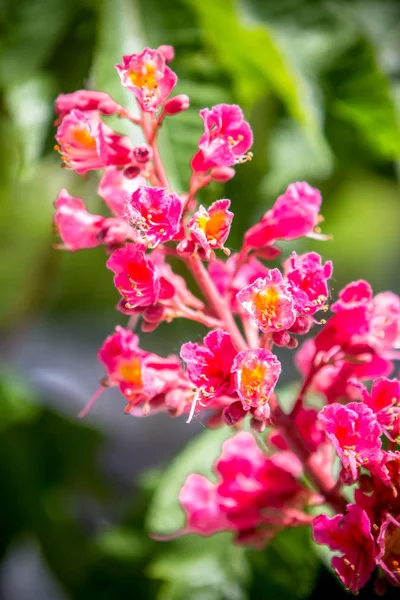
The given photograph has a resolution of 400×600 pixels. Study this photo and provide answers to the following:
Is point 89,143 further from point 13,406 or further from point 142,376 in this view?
point 13,406

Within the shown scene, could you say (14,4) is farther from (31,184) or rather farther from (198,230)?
(31,184)

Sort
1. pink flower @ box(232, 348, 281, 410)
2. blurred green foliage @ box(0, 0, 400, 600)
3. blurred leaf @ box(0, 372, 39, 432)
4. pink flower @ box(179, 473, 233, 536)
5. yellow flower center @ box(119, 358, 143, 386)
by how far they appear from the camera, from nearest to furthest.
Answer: pink flower @ box(232, 348, 281, 410)
yellow flower center @ box(119, 358, 143, 386)
pink flower @ box(179, 473, 233, 536)
blurred green foliage @ box(0, 0, 400, 600)
blurred leaf @ box(0, 372, 39, 432)

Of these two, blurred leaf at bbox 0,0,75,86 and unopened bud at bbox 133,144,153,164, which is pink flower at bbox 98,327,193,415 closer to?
unopened bud at bbox 133,144,153,164

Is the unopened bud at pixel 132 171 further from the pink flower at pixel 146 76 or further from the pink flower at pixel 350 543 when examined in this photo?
the pink flower at pixel 350 543

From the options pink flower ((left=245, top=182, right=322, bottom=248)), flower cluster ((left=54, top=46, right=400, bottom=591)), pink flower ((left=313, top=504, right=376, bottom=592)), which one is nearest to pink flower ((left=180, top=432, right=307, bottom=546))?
flower cluster ((left=54, top=46, right=400, bottom=591))

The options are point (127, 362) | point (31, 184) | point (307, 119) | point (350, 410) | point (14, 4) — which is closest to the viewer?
point (350, 410)

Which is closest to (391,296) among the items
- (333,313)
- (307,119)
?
(333,313)

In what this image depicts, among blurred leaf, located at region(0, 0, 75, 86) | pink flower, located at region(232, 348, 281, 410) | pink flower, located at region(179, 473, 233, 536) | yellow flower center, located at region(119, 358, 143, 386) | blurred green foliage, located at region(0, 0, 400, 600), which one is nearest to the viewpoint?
pink flower, located at region(232, 348, 281, 410)
